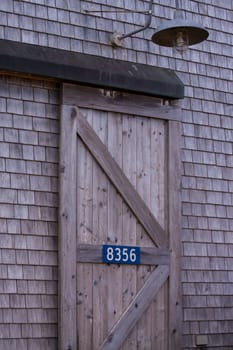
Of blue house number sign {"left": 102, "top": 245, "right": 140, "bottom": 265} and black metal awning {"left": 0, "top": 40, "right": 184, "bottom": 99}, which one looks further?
blue house number sign {"left": 102, "top": 245, "right": 140, "bottom": 265}

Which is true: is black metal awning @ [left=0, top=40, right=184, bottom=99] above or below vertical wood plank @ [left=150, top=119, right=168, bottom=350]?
above

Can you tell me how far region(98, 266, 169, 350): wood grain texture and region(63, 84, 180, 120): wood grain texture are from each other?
1537mm

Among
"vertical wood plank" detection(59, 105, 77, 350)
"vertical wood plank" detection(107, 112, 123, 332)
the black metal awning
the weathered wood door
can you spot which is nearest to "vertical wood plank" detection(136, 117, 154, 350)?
the weathered wood door

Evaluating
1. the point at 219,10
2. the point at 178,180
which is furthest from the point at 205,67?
the point at 178,180

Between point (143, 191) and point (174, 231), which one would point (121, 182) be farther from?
point (174, 231)

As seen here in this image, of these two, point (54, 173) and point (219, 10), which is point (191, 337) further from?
point (219, 10)

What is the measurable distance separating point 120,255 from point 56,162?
1.09 m

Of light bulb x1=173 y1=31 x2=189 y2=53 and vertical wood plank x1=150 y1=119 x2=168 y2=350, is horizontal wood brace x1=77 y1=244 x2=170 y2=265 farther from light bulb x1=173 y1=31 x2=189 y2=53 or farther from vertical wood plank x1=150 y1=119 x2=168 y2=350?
light bulb x1=173 y1=31 x2=189 y2=53

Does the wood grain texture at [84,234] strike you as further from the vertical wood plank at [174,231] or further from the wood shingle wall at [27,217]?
the vertical wood plank at [174,231]

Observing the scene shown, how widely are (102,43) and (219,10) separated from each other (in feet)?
5.64

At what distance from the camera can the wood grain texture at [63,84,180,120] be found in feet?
27.1

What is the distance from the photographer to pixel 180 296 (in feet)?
28.9

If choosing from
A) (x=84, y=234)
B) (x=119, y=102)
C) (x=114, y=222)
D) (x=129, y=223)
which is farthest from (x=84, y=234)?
(x=119, y=102)

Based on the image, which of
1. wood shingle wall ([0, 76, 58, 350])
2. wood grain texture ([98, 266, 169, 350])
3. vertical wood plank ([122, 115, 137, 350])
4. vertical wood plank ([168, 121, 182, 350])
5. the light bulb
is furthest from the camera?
vertical wood plank ([168, 121, 182, 350])
